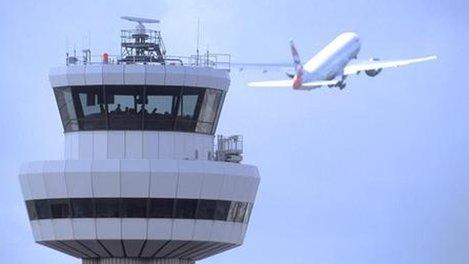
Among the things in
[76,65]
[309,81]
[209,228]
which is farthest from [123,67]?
[309,81]

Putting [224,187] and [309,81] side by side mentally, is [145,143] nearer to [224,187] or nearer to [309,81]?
[224,187]

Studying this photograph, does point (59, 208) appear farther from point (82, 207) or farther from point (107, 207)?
point (107, 207)

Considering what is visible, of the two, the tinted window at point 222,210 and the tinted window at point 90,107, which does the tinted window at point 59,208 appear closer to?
the tinted window at point 90,107

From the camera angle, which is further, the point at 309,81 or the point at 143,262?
the point at 309,81

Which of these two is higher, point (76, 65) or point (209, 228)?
point (76, 65)

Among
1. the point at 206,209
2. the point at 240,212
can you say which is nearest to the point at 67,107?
the point at 206,209

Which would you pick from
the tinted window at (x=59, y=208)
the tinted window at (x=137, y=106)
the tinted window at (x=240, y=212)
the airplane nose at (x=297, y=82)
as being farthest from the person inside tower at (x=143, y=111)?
the airplane nose at (x=297, y=82)
